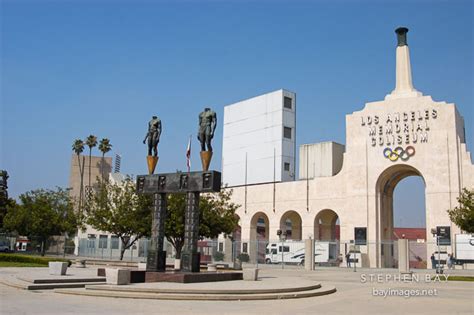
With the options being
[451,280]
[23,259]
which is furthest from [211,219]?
[451,280]

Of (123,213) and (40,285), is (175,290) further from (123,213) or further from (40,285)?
(123,213)

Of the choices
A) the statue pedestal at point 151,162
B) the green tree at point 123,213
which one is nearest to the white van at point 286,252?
the green tree at point 123,213

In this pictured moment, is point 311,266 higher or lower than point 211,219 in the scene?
lower

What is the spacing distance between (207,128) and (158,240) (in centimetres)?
609

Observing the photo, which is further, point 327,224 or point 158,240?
point 327,224

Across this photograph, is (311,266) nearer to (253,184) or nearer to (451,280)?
(451,280)

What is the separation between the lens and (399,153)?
53.2m

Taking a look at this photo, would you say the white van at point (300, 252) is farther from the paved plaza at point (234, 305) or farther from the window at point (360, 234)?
the paved plaza at point (234, 305)

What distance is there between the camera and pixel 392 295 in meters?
20.7

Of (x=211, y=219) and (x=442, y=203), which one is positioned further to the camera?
(x=442, y=203)

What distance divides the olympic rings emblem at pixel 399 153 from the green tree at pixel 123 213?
2609 centimetres

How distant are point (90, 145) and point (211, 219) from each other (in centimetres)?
6509

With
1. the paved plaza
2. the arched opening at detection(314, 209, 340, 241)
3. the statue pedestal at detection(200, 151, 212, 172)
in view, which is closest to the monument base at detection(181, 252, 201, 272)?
the paved plaza
